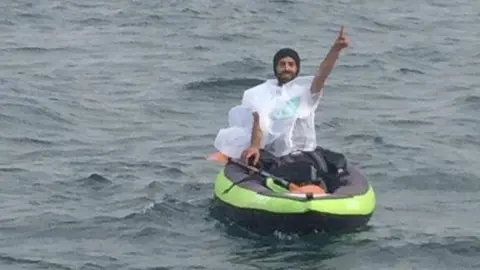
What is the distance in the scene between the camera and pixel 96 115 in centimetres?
1836

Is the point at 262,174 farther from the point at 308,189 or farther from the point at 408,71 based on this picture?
the point at 408,71

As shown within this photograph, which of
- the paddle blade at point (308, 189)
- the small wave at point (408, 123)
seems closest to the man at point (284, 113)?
the paddle blade at point (308, 189)

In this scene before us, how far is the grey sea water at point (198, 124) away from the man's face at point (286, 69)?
1.44 metres

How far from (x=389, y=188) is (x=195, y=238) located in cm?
263

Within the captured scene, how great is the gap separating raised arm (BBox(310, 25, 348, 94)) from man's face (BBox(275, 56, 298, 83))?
208 millimetres

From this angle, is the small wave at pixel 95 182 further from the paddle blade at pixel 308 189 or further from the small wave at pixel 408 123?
the small wave at pixel 408 123

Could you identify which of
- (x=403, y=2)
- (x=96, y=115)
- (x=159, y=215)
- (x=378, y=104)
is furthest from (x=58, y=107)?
(x=403, y=2)

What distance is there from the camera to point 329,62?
43.3 ft

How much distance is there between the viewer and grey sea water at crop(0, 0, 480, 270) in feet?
41.8

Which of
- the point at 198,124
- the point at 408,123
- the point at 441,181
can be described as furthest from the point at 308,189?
the point at 408,123

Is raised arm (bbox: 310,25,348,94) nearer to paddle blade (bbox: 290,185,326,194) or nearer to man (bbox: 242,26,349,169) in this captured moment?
man (bbox: 242,26,349,169)

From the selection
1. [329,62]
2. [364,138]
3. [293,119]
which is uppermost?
[329,62]

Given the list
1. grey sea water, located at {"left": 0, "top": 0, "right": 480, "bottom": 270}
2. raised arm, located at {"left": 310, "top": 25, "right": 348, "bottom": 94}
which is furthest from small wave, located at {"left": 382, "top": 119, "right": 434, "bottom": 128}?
raised arm, located at {"left": 310, "top": 25, "right": 348, "bottom": 94}

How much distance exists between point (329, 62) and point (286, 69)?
18.8 inches
